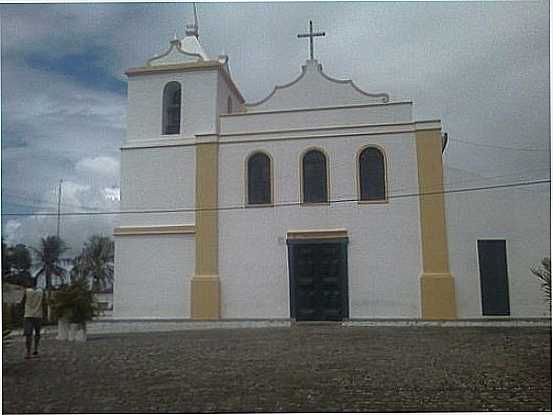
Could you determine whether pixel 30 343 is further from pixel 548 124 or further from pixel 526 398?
pixel 548 124

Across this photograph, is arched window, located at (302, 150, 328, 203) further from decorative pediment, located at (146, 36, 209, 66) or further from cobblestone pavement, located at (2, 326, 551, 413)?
cobblestone pavement, located at (2, 326, 551, 413)

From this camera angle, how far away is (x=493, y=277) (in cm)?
898

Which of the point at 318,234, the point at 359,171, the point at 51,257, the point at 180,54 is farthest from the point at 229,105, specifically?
the point at 51,257

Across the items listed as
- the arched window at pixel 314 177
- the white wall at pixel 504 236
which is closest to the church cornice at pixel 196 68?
the arched window at pixel 314 177

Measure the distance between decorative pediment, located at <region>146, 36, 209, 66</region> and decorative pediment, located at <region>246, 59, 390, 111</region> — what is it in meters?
1.18

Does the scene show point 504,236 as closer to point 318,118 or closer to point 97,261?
point 318,118

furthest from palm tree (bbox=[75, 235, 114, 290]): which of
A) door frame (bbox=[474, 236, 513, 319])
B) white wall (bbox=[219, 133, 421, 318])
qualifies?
door frame (bbox=[474, 236, 513, 319])

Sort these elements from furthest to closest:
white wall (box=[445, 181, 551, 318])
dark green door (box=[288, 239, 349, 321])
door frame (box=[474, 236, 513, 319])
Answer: dark green door (box=[288, 239, 349, 321]), door frame (box=[474, 236, 513, 319]), white wall (box=[445, 181, 551, 318])

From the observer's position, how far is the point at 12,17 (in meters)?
6.79

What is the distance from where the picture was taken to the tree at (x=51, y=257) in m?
7.62

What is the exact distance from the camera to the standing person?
263 inches

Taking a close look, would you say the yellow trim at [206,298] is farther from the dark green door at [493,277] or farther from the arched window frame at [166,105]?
the dark green door at [493,277]

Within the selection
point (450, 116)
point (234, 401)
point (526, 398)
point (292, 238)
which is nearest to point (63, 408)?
point (234, 401)

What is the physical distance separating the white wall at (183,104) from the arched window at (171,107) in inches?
4.4
